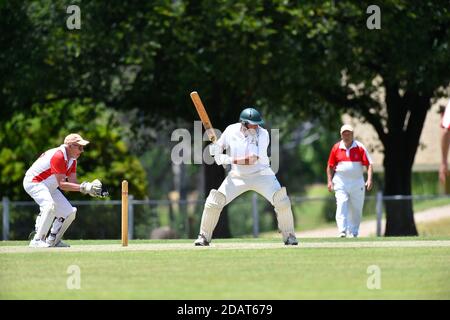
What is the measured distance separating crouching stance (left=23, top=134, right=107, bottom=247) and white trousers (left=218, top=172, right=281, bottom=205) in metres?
1.71

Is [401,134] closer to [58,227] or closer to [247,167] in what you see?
[247,167]

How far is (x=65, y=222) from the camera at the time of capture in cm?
1777

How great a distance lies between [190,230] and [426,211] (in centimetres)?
1567

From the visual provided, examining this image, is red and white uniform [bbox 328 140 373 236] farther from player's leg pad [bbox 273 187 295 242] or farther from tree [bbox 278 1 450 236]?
tree [bbox 278 1 450 236]

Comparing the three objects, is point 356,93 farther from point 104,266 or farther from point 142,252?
point 104,266

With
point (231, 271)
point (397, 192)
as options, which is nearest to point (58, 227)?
point (231, 271)

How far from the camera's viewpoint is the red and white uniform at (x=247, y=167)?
17266 millimetres

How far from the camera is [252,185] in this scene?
17.5 metres

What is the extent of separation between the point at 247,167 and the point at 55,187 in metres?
2.76

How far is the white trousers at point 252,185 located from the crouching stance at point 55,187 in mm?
Result: 1713

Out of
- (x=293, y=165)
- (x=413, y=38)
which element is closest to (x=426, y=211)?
(x=413, y=38)

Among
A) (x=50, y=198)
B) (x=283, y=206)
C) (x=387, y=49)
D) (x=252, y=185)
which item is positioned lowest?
(x=283, y=206)

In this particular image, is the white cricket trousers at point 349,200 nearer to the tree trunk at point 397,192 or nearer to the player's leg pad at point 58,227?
the player's leg pad at point 58,227

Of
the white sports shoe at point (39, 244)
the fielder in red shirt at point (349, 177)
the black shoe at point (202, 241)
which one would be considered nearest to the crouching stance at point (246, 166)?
the black shoe at point (202, 241)
